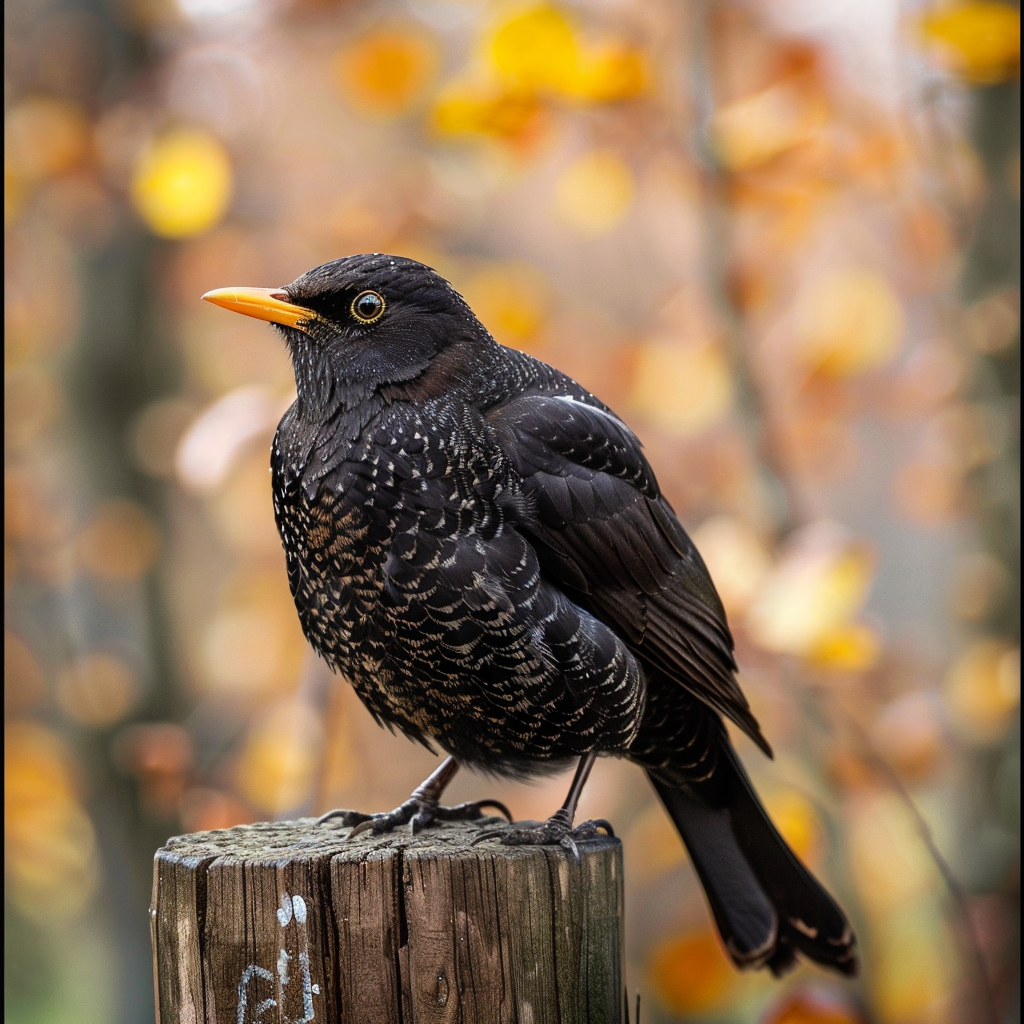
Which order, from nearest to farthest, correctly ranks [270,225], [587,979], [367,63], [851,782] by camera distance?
[587,979] → [851,782] → [367,63] → [270,225]

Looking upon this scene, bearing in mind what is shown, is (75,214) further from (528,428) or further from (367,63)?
(528,428)

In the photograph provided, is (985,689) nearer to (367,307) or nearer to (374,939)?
(367,307)

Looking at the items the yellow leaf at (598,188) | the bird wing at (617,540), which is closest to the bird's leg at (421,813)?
the bird wing at (617,540)

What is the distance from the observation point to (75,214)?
5230 millimetres

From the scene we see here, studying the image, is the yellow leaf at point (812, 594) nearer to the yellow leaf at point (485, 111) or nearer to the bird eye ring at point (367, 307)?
the bird eye ring at point (367, 307)

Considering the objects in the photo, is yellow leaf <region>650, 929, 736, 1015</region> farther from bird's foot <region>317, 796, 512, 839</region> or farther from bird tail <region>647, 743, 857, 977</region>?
bird's foot <region>317, 796, 512, 839</region>

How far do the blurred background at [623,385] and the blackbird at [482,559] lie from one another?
2.16 feet

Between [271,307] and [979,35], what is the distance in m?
2.43

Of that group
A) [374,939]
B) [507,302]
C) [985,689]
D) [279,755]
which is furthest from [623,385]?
[374,939]

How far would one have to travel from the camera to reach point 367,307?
2826mm

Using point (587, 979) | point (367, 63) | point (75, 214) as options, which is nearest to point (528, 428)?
point (587, 979)

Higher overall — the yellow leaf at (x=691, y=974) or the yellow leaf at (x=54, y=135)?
the yellow leaf at (x=54, y=135)

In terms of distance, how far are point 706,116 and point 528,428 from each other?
2.07 m

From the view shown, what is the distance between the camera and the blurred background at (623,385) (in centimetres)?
406
